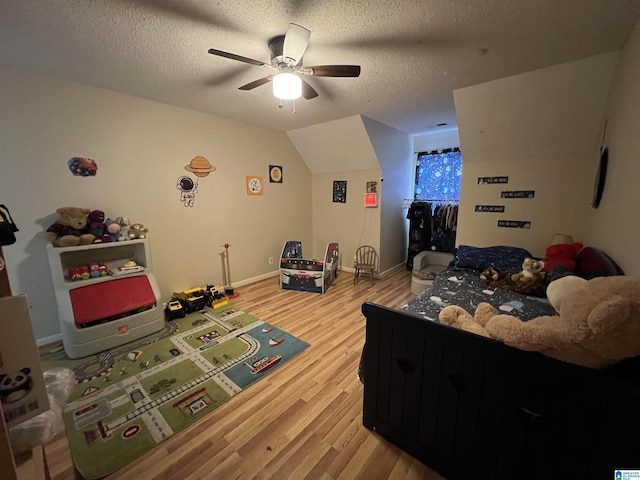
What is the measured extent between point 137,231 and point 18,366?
2345 millimetres

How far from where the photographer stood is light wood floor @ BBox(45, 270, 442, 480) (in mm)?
1332

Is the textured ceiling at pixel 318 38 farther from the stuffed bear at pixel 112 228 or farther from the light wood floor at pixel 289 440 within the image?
the light wood floor at pixel 289 440

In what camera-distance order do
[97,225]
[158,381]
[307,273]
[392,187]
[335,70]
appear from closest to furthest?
1. [335,70]
2. [158,381]
3. [97,225]
4. [307,273]
5. [392,187]

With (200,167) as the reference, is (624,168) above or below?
below

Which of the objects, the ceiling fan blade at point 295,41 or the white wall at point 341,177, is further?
the white wall at point 341,177

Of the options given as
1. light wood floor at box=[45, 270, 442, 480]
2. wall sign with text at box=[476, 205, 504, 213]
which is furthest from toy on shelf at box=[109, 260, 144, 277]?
wall sign with text at box=[476, 205, 504, 213]

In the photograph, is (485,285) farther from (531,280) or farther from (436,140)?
(436,140)

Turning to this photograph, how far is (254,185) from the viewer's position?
3979mm

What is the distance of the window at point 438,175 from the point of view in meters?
4.36

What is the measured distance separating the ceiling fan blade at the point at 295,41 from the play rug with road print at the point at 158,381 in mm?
2340

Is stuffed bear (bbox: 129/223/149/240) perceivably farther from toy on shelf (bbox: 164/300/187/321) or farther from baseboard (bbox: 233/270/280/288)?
baseboard (bbox: 233/270/280/288)

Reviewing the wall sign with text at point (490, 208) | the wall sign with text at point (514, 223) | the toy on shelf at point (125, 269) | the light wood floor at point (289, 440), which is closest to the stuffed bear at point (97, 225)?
the toy on shelf at point (125, 269)

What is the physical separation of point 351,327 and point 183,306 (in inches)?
79.7

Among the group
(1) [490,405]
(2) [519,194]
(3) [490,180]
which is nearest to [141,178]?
(1) [490,405]
